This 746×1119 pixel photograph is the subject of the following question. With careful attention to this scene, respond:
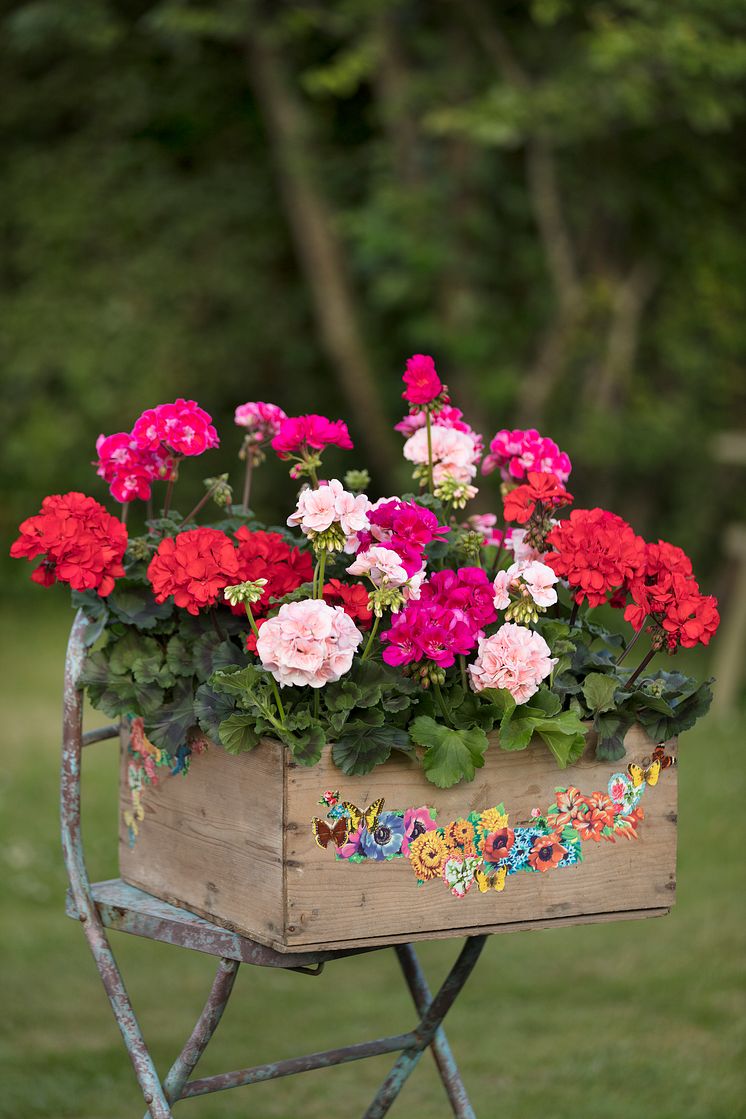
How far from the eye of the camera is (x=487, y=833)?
1.93 metres

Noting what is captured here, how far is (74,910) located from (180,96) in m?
8.36

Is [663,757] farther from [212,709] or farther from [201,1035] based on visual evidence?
[201,1035]

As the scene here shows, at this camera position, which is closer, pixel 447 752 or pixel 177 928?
pixel 447 752

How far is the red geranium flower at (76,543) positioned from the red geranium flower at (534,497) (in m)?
0.51

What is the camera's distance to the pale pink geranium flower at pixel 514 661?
1898 mm

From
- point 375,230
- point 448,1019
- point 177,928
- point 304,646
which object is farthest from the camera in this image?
point 375,230

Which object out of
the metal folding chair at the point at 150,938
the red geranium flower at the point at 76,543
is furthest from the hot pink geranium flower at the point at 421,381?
the metal folding chair at the point at 150,938

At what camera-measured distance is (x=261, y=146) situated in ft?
33.0

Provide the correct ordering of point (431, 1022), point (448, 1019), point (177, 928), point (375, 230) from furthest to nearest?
point (375, 230), point (448, 1019), point (431, 1022), point (177, 928)

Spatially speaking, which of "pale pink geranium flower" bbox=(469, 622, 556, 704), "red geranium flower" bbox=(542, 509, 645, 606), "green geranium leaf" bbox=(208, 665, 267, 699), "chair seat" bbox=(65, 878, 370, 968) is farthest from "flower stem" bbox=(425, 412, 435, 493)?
"chair seat" bbox=(65, 878, 370, 968)

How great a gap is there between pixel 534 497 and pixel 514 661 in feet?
0.85

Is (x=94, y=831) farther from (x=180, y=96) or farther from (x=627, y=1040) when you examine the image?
A: (x=180, y=96)

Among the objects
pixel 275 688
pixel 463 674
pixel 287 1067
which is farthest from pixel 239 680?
pixel 287 1067

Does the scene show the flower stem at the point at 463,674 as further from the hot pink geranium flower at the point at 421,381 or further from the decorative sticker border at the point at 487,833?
the hot pink geranium flower at the point at 421,381
